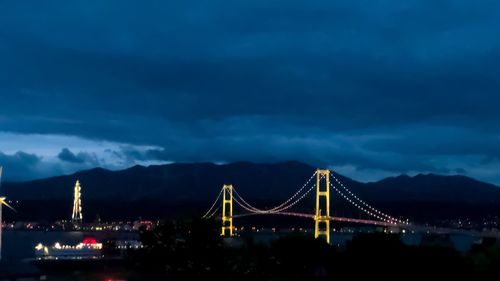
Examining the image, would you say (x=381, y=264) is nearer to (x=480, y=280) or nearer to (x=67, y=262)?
(x=480, y=280)

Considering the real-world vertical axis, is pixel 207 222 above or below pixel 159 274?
above

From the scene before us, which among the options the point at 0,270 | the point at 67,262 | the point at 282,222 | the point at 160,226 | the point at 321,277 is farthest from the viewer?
the point at 282,222

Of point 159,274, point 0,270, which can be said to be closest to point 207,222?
point 159,274

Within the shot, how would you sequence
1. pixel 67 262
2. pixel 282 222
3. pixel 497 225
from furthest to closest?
1. pixel 282 222
2. pixel 497 225
3. pixel 67 262

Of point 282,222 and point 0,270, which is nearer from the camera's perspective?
point 0,270

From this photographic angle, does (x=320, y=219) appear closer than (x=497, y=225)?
Yes

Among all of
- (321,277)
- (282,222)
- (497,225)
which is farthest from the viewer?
(282,222)

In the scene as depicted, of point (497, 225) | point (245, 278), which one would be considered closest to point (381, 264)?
point (245, 278)

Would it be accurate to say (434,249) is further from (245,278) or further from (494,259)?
(245,278)

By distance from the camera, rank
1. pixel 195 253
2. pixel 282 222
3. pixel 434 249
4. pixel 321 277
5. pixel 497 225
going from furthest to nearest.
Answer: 1. pixel 282 222
2. pixel 497 225
3. pixel 321 277
4. pixel 434 249
5. pixel 195 253
